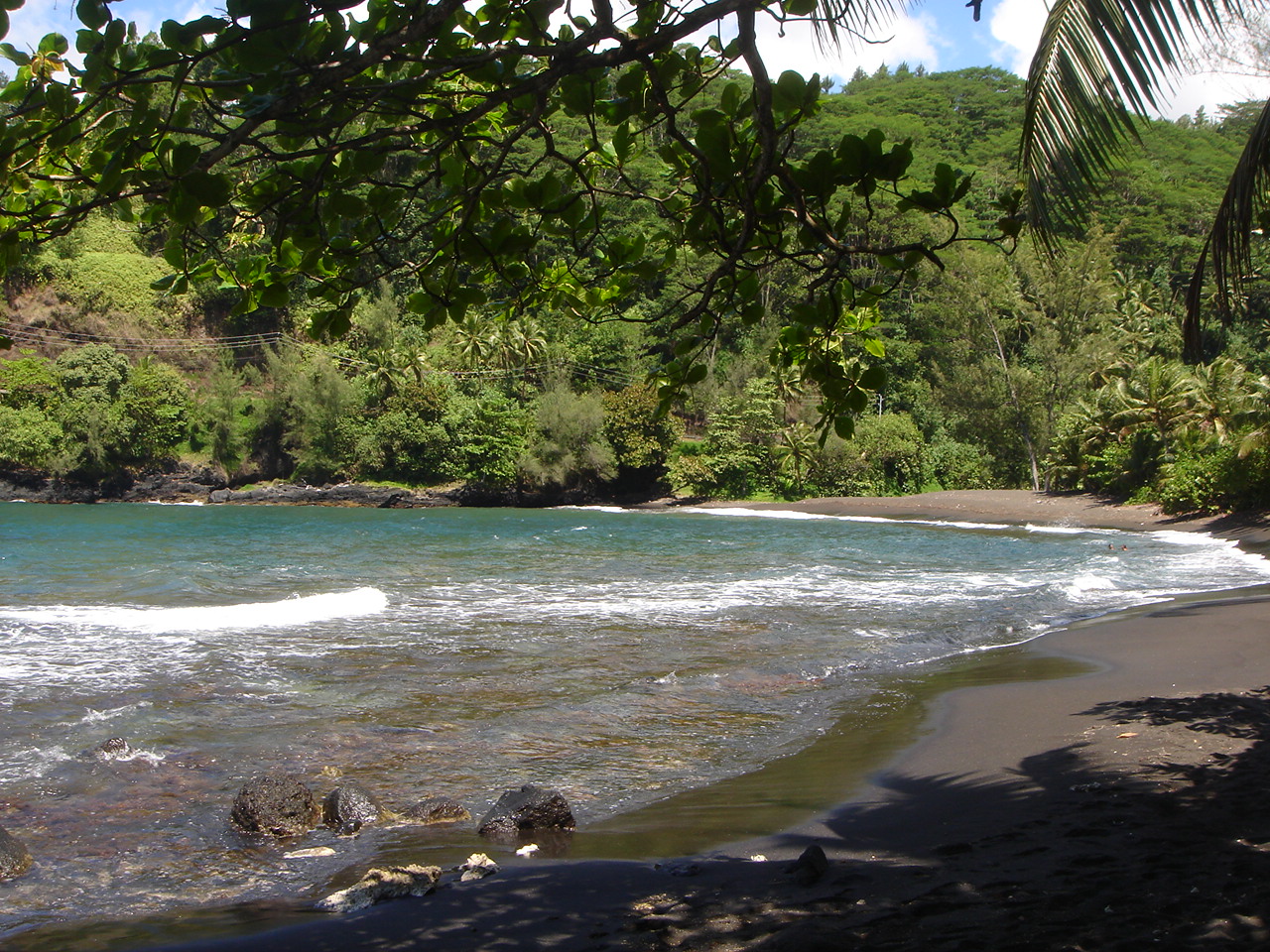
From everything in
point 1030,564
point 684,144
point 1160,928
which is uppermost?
point 684,144

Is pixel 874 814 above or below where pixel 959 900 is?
below

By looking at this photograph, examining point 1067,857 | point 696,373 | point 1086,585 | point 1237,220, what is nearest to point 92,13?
point 696,373

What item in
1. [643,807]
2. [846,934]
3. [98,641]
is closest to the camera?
[846,934]

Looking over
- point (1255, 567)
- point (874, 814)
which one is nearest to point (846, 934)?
point (874, 814)

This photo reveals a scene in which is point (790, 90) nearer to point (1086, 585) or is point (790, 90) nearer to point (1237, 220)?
point (1237, 220)

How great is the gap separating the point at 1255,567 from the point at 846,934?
61.0 ft

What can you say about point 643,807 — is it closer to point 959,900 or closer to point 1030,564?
point 959,900

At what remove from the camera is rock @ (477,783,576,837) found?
5.35 m

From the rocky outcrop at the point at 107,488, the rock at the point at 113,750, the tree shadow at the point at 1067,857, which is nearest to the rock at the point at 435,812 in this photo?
the tree shadow at the point at 1067,857

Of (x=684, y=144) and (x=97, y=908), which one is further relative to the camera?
(x=97, y=908)

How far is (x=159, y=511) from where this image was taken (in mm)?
42406

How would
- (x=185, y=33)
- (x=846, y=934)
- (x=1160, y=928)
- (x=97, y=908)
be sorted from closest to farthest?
(x=185, y=33)
(x=1160, y=928)
(x=846, y=934)
(x=97, y=908)

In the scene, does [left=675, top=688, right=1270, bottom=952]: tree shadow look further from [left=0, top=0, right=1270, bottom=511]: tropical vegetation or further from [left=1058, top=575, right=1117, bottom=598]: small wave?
[left=1058, top=575, right=1117, bottom=598]: small wave

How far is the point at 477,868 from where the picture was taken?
4578 millimetres
